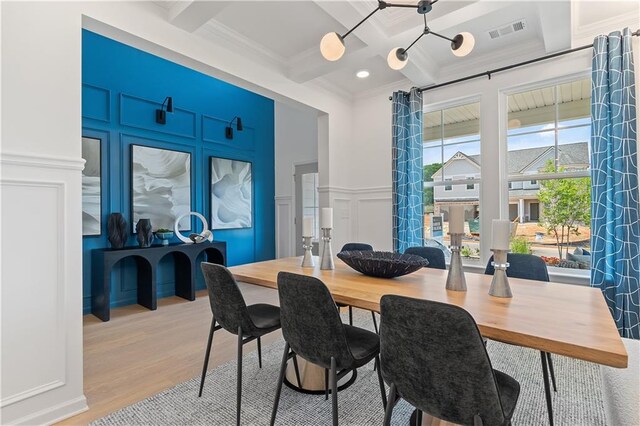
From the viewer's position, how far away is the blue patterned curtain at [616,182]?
2.48 metres

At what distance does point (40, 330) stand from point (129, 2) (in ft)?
7.00

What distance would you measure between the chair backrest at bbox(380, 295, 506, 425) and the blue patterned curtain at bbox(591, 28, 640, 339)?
7.78 ft

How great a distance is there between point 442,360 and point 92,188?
4.05m

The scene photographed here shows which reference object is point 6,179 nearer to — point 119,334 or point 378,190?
point 119,334

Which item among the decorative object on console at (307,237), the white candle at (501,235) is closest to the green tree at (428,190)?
the decorative object on console at (307,237)

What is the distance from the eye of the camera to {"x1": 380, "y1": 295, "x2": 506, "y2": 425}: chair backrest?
96 centimetres

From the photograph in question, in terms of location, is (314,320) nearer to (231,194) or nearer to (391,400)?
(391,400)

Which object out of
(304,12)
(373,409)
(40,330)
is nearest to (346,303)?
(373,409)

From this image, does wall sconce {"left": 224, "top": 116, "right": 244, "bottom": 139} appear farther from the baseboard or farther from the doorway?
the baseboard

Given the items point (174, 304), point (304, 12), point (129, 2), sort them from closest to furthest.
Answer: point (129, 2)
point (304, 12)
point (174, 304)

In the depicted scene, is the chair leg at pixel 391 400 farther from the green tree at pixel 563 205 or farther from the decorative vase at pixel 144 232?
the decorative vase at pixel 144 232

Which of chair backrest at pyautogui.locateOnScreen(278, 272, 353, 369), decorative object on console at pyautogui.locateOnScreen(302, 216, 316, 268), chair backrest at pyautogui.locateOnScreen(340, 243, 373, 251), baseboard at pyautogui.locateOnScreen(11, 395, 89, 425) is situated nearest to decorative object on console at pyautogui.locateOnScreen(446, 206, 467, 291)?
chair backrest at pyautogui.locateOnScreen(278, 272, 353, 369)

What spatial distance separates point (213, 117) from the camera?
15.9ft

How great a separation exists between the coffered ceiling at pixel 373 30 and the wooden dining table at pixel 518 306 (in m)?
1.89
